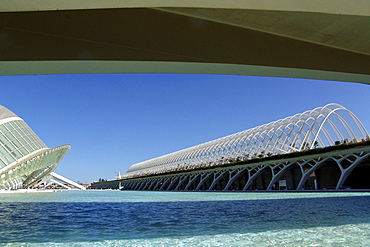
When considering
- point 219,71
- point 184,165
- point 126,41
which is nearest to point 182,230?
point 219,71

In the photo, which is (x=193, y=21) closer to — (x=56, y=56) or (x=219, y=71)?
(x=219, y=71)

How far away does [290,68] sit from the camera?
742cm

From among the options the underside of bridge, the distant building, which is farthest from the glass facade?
the underside of bridge

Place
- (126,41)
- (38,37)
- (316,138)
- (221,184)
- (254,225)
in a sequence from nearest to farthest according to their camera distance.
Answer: (38,37)
(126,41)
(254,225)
(316,138)
(221,184)

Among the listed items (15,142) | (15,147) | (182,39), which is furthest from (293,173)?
(182,39)

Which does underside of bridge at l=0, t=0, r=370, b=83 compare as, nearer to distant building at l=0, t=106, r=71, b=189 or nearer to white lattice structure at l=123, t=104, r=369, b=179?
distant building at l=0, t=106, r=71, b=189

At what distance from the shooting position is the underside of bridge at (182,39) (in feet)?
18.1

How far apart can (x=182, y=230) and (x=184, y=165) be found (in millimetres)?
66323

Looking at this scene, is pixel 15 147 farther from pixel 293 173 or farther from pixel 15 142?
pixel 293 173

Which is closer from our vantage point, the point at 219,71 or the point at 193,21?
the point at 193,21

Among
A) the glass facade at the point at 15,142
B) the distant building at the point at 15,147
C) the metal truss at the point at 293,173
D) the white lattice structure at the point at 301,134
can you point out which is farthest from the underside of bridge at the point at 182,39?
the white lattice structure at the point at 301,134

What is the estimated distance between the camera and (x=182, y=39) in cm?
632

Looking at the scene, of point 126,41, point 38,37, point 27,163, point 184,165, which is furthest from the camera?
point 184,165

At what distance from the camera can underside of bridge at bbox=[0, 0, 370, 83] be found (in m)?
5.51
